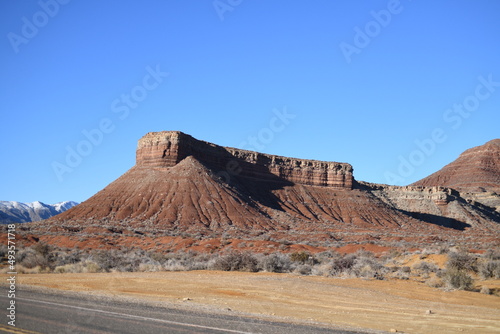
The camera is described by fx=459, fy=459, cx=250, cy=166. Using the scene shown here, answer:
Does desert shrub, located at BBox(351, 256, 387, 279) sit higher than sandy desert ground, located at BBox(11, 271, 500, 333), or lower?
higher

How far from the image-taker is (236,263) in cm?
2430

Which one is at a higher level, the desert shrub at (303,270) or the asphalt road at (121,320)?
the desert shrub at (303,270)

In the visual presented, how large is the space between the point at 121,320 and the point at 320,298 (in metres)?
7.45

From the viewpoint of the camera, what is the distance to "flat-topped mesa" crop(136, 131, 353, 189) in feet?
280

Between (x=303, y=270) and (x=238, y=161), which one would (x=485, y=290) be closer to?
(x=303, y=270)

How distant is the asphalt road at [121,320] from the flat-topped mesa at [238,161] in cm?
7321

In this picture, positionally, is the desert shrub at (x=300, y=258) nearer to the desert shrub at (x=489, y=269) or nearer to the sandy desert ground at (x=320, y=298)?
the sandy desert ground at (x=320, y=298)

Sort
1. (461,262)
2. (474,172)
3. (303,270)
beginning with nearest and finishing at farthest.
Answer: (461,262)
(303,270)
(474,172)

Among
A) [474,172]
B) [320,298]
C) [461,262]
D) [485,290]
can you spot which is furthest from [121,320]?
[474,172]

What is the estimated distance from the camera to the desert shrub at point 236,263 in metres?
24.0

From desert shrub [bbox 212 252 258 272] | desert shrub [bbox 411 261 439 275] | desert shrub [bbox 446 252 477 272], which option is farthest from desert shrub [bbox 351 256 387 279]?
desert shrub [bbox 212 252 258 272]

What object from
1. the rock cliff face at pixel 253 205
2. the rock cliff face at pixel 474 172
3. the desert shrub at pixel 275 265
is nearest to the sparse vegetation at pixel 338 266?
the desert shrub at pixel 275 265

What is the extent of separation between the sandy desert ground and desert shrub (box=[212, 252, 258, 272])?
3.09 meters

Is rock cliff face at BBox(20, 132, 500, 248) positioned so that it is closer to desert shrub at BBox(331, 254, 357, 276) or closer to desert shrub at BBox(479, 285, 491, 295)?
desert shrub at BBox(331, 254, 357, 276)
